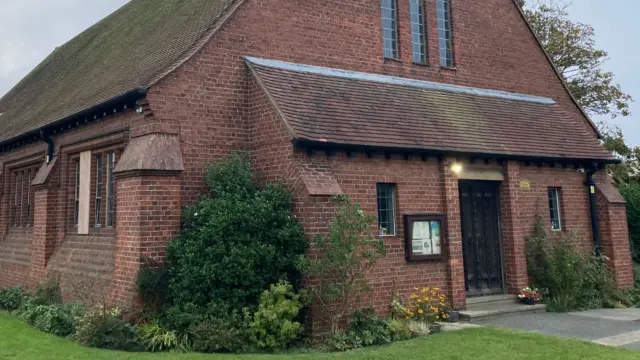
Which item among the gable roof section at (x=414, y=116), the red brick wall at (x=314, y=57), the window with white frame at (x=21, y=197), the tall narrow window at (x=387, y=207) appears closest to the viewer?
the red brick wall at (x=314, y=57)

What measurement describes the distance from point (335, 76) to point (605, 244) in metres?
8.70

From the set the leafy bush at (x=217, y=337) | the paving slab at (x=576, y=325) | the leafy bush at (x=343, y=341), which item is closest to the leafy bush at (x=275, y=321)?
the leafy bush at (x=217, y=337)

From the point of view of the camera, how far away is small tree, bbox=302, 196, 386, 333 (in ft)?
29.3

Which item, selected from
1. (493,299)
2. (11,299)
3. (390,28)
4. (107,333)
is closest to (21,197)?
(11,299)

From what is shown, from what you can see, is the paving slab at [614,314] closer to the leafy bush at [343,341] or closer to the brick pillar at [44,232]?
the leafy bush at [343,341]

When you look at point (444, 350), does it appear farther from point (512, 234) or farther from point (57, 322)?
point (57, 322)

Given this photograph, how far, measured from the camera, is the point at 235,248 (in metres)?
8.88

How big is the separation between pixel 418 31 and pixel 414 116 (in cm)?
340

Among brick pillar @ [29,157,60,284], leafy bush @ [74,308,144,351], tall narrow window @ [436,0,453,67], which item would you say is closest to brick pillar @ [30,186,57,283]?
brick pillar @ [29,157,60,284]

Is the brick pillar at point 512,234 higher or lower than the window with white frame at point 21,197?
lower

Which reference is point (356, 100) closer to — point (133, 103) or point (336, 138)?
point (336, 138)

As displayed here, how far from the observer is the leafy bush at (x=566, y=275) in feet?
40.3

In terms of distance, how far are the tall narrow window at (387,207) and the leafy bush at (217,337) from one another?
3.99m

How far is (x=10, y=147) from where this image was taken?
16.9m
